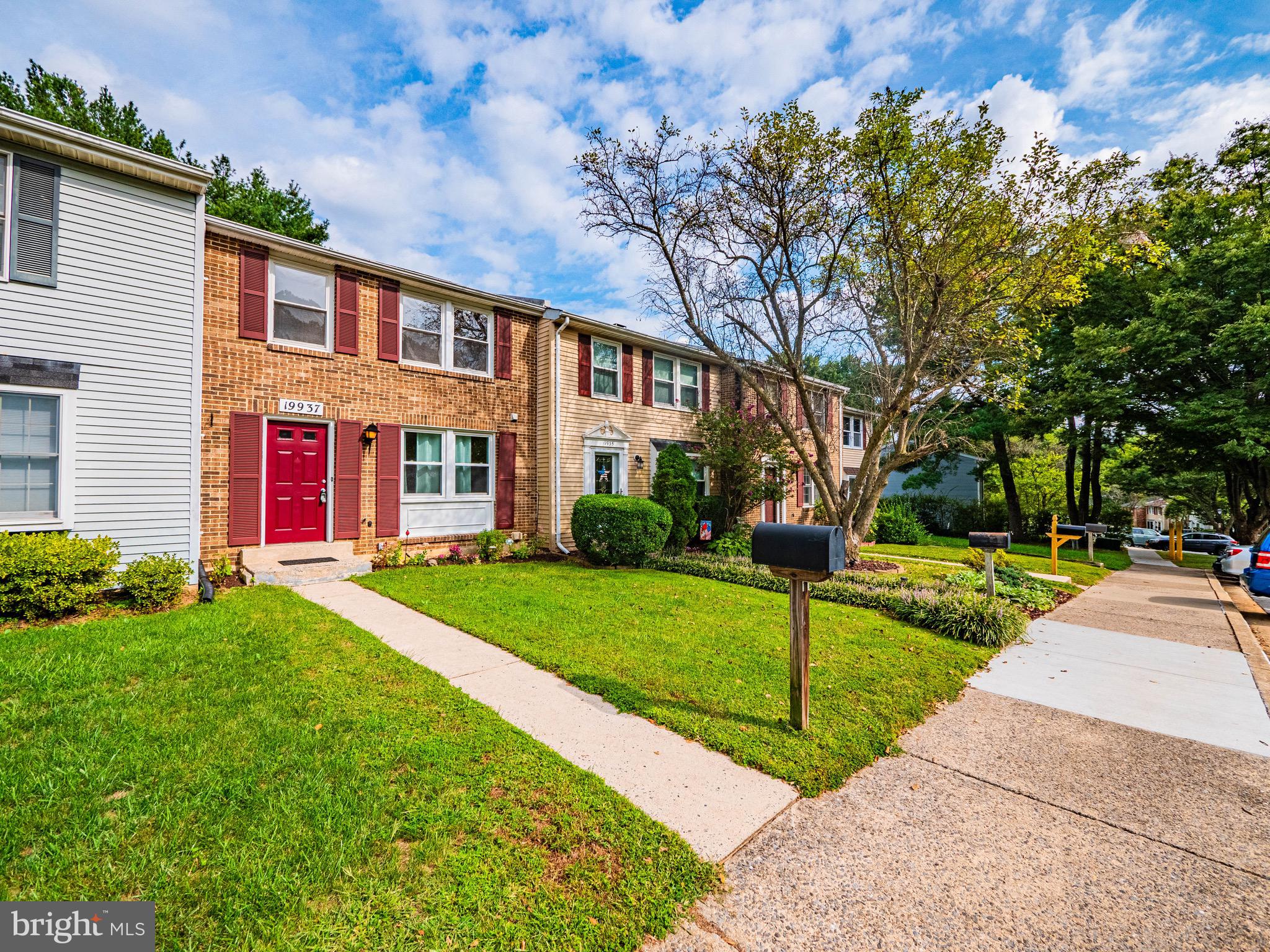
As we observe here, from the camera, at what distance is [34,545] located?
5527 millimetres

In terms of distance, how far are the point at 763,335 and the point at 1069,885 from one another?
1172 centimetres

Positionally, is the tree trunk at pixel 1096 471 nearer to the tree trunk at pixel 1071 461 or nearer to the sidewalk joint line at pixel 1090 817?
the tree trunk at pixel 1071 461

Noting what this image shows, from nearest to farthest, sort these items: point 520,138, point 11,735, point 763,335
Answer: point 11,735 → point 520,138 → point 763,335

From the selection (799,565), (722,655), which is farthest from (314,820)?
(722,655)

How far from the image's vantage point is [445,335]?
412 inches

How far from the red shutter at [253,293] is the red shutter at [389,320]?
174 cm

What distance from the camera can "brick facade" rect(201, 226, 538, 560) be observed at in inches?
309

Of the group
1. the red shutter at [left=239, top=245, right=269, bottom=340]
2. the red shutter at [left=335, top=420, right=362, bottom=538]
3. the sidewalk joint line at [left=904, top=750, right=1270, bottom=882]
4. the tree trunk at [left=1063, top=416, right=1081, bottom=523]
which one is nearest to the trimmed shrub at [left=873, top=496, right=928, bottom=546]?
the tree trunk at [left=1063, top=416, right=1081, bottom=523]

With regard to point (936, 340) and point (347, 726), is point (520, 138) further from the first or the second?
point (347, 726)

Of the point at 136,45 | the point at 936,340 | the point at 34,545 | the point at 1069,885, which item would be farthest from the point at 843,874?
the point at 136,45

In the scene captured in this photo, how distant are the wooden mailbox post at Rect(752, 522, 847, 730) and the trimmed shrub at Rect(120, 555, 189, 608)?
7020 mm

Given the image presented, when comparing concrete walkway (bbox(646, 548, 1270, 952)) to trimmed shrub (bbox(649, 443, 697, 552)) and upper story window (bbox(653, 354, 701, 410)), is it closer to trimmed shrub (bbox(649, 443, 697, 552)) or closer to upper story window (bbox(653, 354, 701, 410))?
trimmed shrub (bbox(649, 443, 697, 552))

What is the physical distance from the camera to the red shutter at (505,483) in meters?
11.1

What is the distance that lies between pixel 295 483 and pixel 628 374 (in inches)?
300
